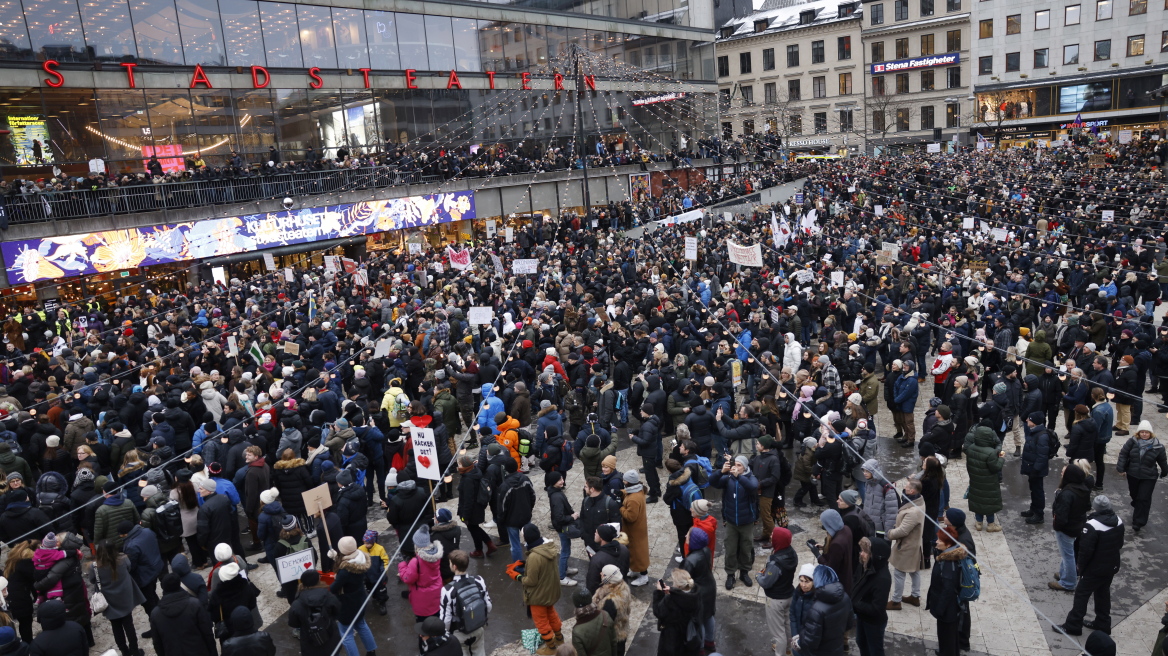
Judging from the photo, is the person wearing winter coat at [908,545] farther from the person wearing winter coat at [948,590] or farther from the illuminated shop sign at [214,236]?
the illuminated shop sign at [214,236]

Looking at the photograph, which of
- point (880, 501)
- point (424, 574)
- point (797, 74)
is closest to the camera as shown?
point (424, 574)

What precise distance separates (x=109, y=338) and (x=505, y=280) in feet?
35.1

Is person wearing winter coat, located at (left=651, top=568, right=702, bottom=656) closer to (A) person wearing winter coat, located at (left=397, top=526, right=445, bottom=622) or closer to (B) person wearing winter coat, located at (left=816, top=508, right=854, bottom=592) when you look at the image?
(B) person wearing winter coat, located at (left=816, top=508, right=854, bottom=592)

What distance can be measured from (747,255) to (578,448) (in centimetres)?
1031

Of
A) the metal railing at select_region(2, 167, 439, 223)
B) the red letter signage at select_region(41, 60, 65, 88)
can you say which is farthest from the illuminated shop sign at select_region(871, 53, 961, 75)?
the red letter signage at select_region(41, 60, 65, 88)

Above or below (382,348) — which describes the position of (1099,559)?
below

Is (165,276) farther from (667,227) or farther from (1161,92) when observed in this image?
(1161,92)

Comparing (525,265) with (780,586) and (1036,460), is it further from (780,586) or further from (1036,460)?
(780,586)

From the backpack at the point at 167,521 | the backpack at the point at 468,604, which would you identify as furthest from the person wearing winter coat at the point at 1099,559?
the backpack at the point at 167,521

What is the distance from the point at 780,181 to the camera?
134 feet

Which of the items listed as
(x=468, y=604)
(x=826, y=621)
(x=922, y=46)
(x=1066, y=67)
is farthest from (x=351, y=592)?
(x=922, y=46)

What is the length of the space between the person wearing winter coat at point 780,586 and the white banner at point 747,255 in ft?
40.9

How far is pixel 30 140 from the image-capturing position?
26.5 metres

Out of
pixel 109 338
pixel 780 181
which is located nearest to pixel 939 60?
pixel 780 181
